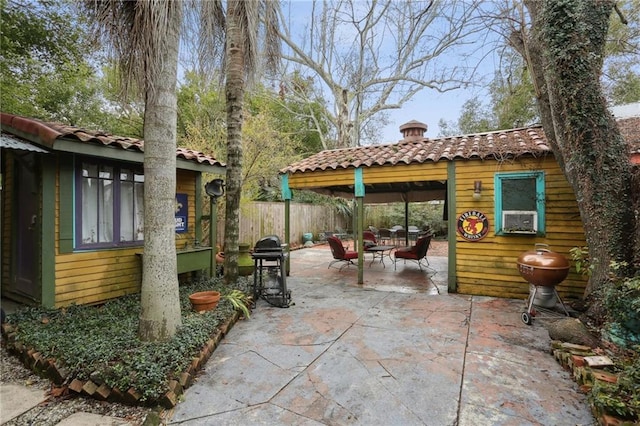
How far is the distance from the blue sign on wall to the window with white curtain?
71cm

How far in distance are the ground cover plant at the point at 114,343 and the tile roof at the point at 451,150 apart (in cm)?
360

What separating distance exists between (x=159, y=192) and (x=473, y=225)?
484 centimetres

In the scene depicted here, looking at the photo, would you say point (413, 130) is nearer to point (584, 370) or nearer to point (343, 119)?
point (584, 370)

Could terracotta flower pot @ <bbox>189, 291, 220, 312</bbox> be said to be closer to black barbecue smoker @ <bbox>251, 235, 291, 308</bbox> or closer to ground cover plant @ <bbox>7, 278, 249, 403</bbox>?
ground cover plant @ <bbox>7, 278, 249, 403</bbox>

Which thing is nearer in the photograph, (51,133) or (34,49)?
(51,133)

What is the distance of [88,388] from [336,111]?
16186mm

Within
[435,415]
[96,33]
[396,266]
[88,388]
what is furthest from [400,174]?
[88,388]

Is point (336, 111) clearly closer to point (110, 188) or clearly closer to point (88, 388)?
point (110, 188)

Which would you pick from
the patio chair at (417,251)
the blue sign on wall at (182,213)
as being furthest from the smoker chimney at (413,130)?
the blue sign on wall at (182,213)

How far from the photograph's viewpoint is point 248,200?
10.0 meters

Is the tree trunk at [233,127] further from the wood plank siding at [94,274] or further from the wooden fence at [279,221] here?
the wooden fence at [279,221]

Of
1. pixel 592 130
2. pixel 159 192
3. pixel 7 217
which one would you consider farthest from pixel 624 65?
pixel 7 217

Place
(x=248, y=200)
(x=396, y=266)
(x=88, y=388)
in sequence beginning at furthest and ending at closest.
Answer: (x=248, y=200), (x=396, y=266), (x=88, y=388)

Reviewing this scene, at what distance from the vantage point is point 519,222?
516 cm
